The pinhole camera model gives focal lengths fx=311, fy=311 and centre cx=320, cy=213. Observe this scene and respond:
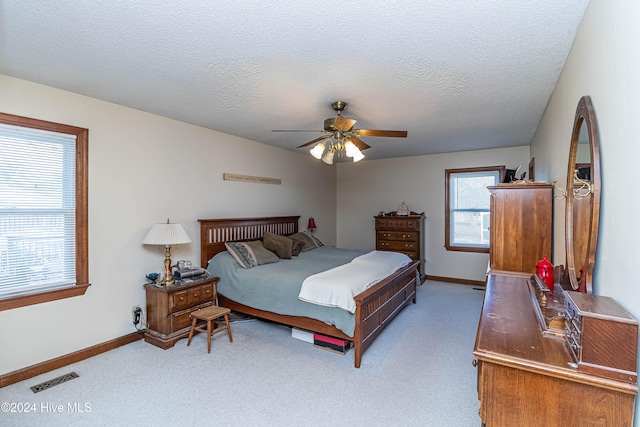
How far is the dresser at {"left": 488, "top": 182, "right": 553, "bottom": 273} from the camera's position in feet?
8.99

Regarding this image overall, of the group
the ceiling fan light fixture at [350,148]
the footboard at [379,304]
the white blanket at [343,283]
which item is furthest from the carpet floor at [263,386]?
the ceiling fan light fixture at [350,148]

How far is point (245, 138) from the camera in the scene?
4.92 metres

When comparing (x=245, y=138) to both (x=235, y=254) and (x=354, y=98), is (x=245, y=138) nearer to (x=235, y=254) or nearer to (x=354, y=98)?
(x=235, y=254)

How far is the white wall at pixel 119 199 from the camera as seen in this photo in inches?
110

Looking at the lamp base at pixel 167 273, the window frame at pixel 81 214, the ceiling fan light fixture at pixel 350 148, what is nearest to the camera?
the window frame at pixel 81 214

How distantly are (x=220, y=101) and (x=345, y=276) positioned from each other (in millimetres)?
2273

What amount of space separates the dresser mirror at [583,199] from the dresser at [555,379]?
0.36 m

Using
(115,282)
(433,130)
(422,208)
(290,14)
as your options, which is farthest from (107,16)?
(422,208)

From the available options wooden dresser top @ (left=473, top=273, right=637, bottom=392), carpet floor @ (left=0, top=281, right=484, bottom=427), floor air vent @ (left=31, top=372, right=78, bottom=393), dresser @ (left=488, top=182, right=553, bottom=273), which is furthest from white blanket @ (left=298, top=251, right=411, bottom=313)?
floor air vent @ (left=31, top=372, right=78, bottom=393)

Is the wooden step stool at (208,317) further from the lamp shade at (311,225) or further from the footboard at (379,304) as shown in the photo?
the lamp shade at (311,225)

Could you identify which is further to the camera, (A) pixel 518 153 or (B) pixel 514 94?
(A) pixel 518 153

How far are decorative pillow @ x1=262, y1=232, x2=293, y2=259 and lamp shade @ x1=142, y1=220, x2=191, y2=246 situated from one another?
4.45ft

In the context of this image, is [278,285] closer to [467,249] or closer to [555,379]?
[555,379]

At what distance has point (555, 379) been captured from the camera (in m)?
1.14
